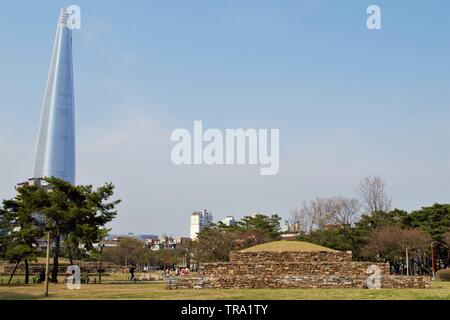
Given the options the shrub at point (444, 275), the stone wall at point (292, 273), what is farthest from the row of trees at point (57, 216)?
the shrub at point (444, 275)

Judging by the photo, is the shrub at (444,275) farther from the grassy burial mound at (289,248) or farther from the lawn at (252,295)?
the lawn at (252,295)

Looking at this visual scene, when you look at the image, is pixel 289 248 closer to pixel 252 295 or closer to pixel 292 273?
pixel 292 273

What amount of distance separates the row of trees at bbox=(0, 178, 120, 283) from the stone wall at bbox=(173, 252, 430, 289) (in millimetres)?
9726

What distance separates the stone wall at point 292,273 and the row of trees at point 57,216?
31.9ft

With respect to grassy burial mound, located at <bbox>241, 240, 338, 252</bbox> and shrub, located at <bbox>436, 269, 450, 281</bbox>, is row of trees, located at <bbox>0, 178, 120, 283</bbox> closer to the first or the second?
grassy burial mound, located at <bbox>241, 240, 338, 252</bbox>

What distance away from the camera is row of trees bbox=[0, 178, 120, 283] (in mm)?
33438

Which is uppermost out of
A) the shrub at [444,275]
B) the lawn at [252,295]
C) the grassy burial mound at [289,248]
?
the grassy burial mound at [289,248]

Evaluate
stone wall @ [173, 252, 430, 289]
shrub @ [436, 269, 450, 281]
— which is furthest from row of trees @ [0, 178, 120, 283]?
shrub @ [436, 269, 450, 281]

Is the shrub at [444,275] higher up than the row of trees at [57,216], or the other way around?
the row of trees at [57,216]

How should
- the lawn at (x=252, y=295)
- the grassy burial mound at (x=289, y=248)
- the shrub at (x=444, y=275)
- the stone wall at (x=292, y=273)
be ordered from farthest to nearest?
the shrub at (x=444, y=275) → the grassy burial mound at (x=289, y=248) → the stone wall at (x=292, y=273) → the lawn at (x=252, y=295)

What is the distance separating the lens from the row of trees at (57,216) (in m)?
33.4
